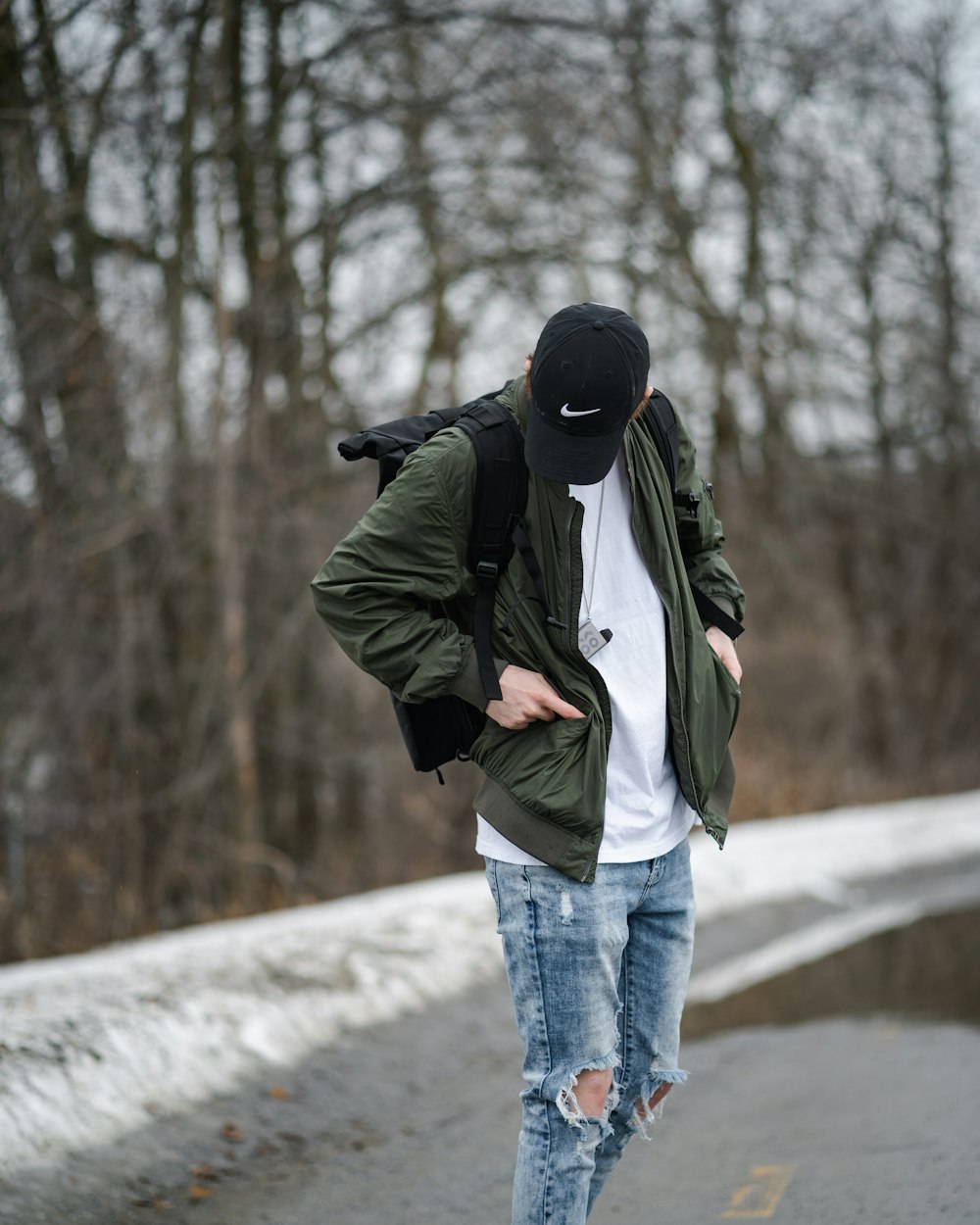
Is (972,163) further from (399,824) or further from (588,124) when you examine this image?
(399,824)

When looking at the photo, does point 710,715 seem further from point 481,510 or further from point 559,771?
point 481,510

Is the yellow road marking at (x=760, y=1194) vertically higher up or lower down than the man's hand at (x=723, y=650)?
lower down

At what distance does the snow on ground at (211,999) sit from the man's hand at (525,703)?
6.79ft

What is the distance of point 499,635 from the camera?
8.71ft

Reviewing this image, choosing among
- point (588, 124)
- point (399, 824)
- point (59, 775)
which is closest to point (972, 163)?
point (588, 124)

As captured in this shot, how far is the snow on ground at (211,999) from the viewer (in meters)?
3.96

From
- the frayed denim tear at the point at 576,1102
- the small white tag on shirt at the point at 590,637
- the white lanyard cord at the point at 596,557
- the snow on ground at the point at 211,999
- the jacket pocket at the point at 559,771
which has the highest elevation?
the white lanyard cord at the point at 596,557

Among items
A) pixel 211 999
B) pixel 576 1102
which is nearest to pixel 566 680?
pixel 576 1102

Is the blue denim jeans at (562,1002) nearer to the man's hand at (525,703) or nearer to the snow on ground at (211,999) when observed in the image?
the man's hand at (525,703)

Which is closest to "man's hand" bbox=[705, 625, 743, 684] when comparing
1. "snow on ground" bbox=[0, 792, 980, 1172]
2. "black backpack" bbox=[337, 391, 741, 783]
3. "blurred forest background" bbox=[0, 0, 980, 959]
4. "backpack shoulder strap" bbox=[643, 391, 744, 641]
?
"backpack shoulder strap" bbox=[643, 391, 744, 641]

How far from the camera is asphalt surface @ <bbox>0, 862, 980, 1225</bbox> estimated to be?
3.59m

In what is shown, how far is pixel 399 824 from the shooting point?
36.1 ft

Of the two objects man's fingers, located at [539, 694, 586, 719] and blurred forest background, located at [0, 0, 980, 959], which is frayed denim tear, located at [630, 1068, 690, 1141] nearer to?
man's fingers, located at [539, 694, 586, 719]

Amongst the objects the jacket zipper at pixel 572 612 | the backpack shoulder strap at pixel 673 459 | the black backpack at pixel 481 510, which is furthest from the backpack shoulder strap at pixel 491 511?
the backpack shoulder strap at pixel 673 459
